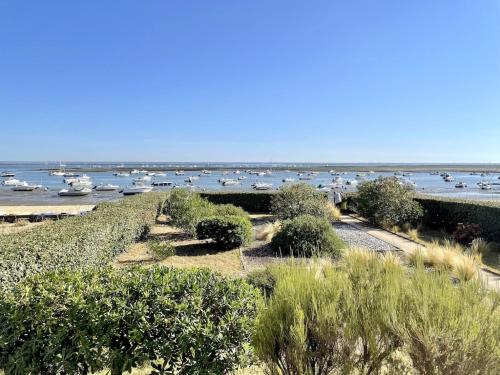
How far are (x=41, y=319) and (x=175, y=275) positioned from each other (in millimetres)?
1141

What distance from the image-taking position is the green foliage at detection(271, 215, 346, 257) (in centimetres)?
1023

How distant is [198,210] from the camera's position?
13188 mm

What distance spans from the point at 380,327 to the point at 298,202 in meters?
12.4

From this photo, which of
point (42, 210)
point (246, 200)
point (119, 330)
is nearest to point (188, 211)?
point (246, 200)

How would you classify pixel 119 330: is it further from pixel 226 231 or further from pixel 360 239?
pixel 360 239

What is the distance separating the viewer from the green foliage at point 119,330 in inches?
115

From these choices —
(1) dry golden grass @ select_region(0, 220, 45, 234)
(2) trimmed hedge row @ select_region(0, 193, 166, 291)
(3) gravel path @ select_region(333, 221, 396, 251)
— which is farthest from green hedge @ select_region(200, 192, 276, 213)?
(2) trimmed hedge row @ select_region(0, 193, 166, 291)

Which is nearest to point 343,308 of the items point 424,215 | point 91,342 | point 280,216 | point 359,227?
point 91,342

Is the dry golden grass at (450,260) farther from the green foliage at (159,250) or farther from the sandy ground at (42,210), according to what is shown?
the sandy ground at (42,210)

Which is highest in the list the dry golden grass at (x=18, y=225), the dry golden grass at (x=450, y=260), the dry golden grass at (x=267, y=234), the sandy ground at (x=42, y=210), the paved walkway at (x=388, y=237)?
the dry golden grass at (x=450, y=260)

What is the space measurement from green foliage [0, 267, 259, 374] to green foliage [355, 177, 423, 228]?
46.6 feet

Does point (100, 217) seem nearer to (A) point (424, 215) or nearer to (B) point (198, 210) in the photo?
(B) point (198, 210)

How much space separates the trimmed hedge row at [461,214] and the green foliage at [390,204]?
29.8 inches

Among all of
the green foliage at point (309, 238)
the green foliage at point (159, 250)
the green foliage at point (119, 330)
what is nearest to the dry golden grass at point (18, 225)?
the green foliage at point (159, 250)
